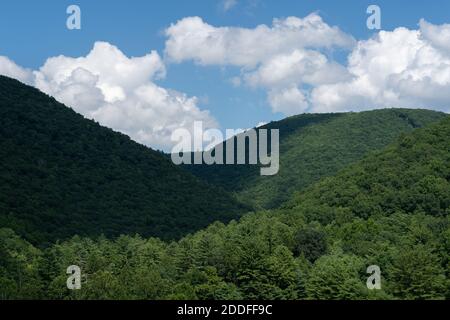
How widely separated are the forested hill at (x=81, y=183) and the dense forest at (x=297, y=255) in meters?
17.9

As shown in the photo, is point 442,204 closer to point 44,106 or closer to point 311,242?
point 311,242

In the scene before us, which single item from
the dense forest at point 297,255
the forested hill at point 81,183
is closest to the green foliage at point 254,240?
the dense forest at point 297,255

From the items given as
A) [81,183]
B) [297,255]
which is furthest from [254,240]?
[81,183]

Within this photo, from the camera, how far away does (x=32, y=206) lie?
99250 mm

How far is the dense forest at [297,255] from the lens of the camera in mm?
58188

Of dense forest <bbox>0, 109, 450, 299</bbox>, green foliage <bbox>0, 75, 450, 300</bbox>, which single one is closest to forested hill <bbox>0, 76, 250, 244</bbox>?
green foliage <bbox>0, 75, 450, 300</bbox>

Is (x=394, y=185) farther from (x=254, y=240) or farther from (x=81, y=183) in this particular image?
(x=81, y=183)

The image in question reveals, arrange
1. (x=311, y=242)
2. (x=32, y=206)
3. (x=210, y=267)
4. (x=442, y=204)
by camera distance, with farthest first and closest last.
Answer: (x=32, y=206)
(x=442, y=204)
(x=311, y=242)
(x=210, y=267)

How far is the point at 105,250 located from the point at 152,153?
7398cm

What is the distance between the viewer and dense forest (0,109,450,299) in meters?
58.2

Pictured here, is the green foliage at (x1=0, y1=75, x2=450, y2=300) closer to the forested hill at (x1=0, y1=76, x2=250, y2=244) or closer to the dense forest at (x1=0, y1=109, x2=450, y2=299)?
the dense forest at (x1=0, y1=109, x2=450, y2=299)

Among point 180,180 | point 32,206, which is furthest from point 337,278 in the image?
point 180,180

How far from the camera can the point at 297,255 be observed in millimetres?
76500

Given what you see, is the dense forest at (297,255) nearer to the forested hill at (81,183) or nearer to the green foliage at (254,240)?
the green foliage at (254,240)
